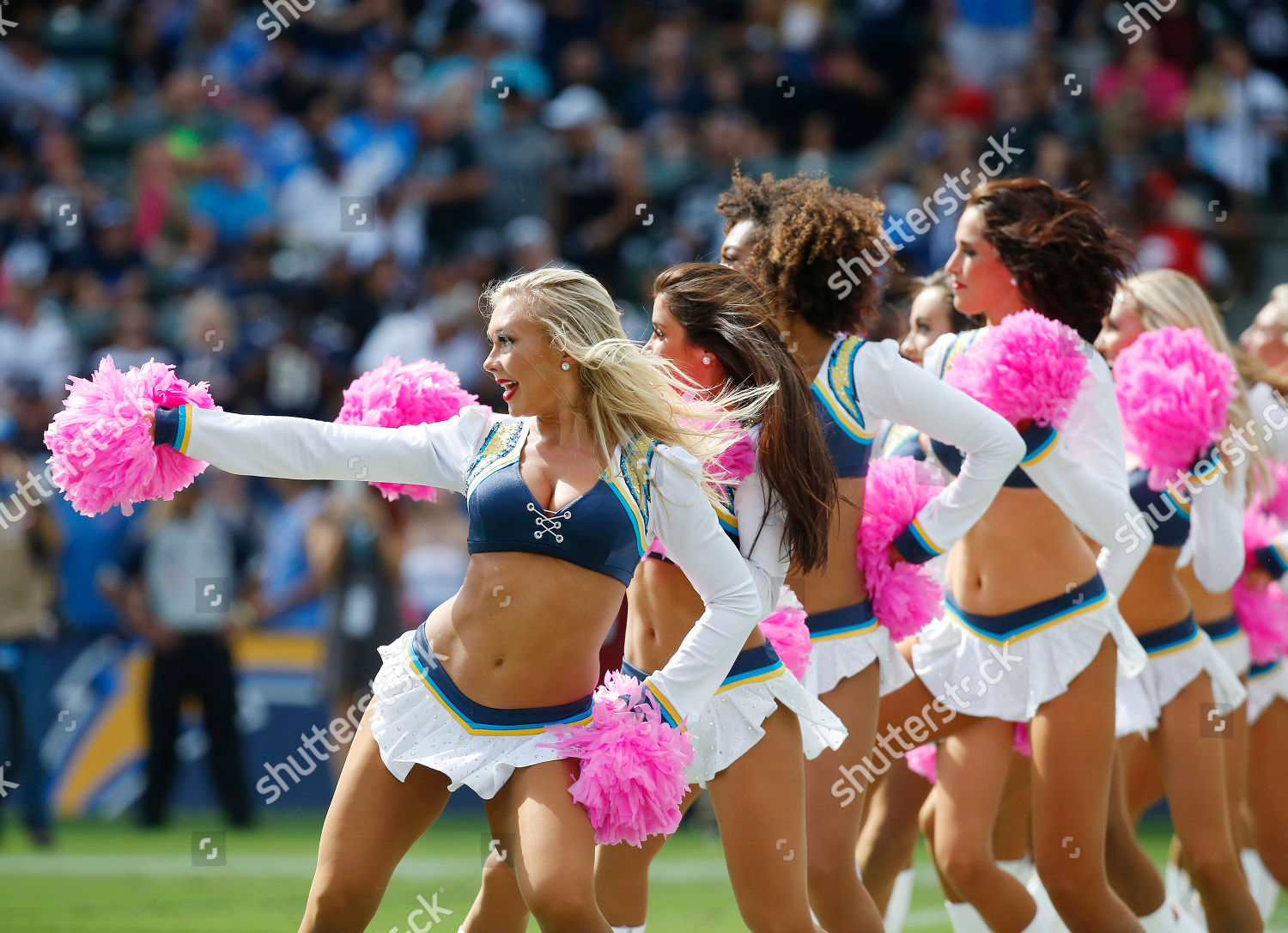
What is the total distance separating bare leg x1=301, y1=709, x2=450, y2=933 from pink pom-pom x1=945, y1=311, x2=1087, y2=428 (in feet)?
5.60

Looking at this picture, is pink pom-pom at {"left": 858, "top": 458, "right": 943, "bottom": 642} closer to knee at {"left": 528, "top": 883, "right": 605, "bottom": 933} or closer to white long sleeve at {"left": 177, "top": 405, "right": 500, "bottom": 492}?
white long sleeve at {"left": 177, "top": 405, "right": 500, "bottom": 492}

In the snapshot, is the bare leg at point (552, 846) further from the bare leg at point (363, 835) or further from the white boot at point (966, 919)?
the white boot at point (966, 919)

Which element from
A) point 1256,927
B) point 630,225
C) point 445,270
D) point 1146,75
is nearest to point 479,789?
point 1256,927

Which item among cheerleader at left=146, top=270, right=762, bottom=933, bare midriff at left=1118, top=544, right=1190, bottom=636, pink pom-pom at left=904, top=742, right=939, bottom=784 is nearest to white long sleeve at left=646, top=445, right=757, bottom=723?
cheerleader at left=146, top=270, right=762, bottom=933

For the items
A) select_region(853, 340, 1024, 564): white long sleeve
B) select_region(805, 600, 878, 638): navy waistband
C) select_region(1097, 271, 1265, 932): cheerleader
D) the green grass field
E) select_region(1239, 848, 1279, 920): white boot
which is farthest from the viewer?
the green grass field

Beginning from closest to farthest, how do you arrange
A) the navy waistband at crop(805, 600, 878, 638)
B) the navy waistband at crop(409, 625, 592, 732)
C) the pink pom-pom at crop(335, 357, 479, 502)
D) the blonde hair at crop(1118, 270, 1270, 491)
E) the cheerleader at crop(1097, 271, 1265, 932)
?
the navy waistband at crop(409, 625, 592, 732), the pink pom-pom at crop(335, 357, 479, 502), the navy waistband at crop(805, 600, 878, 638), the cheerleader at crop(1097, 271, 1265, 932), the blonde hair at crop(1118, 270, 1270, 491)

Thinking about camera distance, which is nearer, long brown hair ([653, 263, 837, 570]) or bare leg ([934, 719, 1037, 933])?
long brown hair ([653, 263, 837, 570])

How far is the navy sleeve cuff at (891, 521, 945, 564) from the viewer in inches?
144

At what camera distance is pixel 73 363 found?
9.31 m

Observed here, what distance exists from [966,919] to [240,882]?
3.58 m

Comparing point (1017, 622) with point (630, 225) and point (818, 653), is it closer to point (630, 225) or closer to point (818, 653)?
point (818, 653)

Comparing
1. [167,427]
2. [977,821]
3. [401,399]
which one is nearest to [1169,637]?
[977,821]

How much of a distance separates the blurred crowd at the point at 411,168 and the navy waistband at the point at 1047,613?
4712 millimetres

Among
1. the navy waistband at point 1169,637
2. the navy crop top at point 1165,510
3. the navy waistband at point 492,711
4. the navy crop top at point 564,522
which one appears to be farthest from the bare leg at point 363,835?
the navy crop top at point 1165,510
